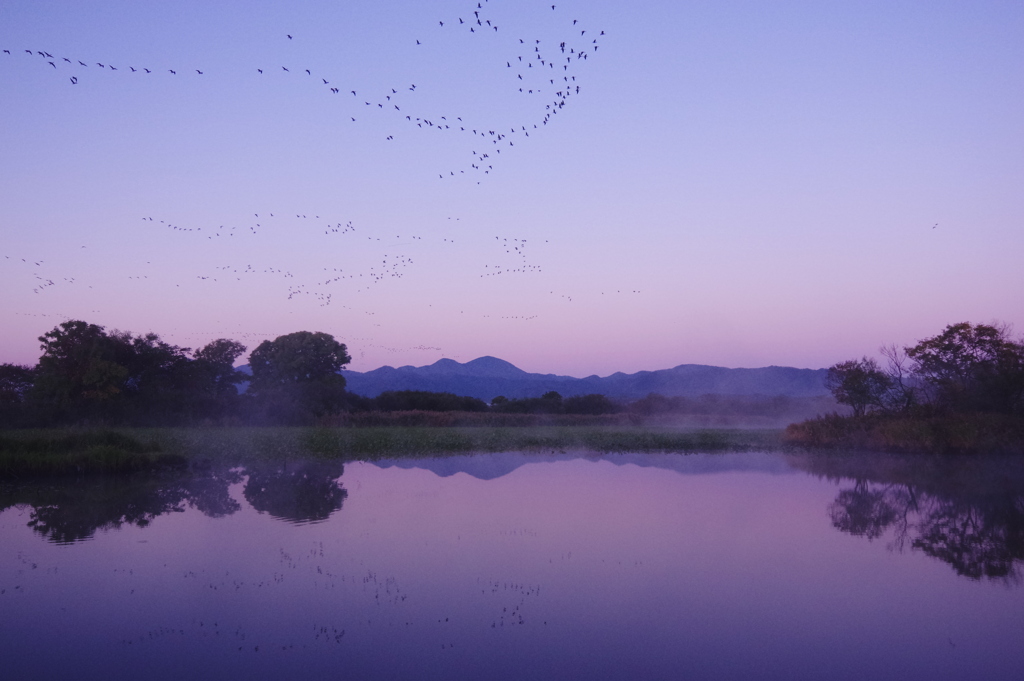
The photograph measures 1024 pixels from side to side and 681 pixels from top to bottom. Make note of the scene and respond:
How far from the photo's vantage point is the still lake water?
723 cm

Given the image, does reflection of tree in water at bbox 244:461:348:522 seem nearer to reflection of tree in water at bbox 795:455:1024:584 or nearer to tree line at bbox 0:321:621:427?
reflection of tree in water at bbox 795:455:1024:584

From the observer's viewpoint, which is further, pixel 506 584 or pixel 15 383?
pixel 15 383

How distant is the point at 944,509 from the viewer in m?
17.0

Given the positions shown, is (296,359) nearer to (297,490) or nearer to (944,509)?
(297,490)

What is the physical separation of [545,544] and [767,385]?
136691mm

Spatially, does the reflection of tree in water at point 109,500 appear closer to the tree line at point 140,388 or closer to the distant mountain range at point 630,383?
the tree line at point 140,388

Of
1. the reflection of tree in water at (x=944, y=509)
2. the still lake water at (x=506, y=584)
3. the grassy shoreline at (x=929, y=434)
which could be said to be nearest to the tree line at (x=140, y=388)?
the still lake water at (x=506, y=584)

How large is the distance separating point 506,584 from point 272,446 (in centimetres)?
2433

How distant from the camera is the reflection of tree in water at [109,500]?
14180mm

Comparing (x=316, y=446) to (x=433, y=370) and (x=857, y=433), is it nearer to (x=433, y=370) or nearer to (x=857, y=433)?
(x=857, y=433)

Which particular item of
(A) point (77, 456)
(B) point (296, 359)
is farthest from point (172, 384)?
(A) point (77, 456)

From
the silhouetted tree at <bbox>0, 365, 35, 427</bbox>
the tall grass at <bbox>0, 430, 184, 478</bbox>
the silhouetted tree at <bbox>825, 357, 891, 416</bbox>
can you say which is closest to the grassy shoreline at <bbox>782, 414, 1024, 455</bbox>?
the silhouetted tree at <bbox>825, 357, 891, 416</bbox>

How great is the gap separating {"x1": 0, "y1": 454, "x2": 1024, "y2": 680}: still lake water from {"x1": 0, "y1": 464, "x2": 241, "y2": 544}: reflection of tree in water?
13 centimetres

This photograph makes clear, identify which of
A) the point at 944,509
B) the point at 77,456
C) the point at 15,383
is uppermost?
the point at 15,383
